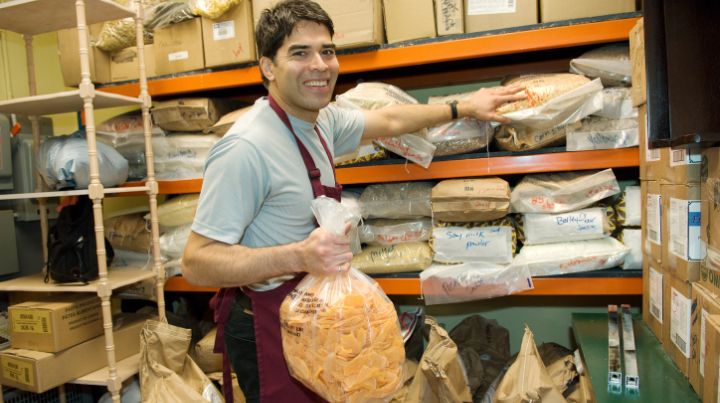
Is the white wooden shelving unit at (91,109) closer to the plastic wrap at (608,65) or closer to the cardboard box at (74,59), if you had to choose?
the cardboard box at (74,59)

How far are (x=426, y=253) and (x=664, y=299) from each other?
38.7 inches

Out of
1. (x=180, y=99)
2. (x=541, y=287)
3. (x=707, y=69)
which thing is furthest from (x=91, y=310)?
(x=707, y=69)

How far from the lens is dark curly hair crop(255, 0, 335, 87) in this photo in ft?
4.98

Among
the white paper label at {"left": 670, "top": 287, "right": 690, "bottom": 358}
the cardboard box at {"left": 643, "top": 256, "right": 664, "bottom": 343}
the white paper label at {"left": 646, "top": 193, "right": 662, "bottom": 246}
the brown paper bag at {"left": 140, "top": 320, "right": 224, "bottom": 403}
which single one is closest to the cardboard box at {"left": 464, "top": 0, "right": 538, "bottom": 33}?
the white paper label at {"left": 646, "top": 193, "right": 662, "bottom": 246}

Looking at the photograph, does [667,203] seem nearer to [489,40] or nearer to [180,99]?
[489,40]

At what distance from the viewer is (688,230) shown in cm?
144

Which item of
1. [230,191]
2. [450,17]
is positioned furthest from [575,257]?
[230,191]

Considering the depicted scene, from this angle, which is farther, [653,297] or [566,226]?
[566,226]

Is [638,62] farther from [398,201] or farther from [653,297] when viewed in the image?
[398,201]

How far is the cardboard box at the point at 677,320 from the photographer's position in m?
1.46

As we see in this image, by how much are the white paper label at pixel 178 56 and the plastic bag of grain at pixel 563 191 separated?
5.87 ft

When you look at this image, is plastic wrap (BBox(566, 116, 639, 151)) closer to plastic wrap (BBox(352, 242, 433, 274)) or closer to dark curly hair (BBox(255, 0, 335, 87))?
plastic wrap (BBox(352, 242, 433, 274))

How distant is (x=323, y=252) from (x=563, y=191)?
4.35ft

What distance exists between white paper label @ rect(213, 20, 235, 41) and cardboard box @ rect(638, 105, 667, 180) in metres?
1.86
